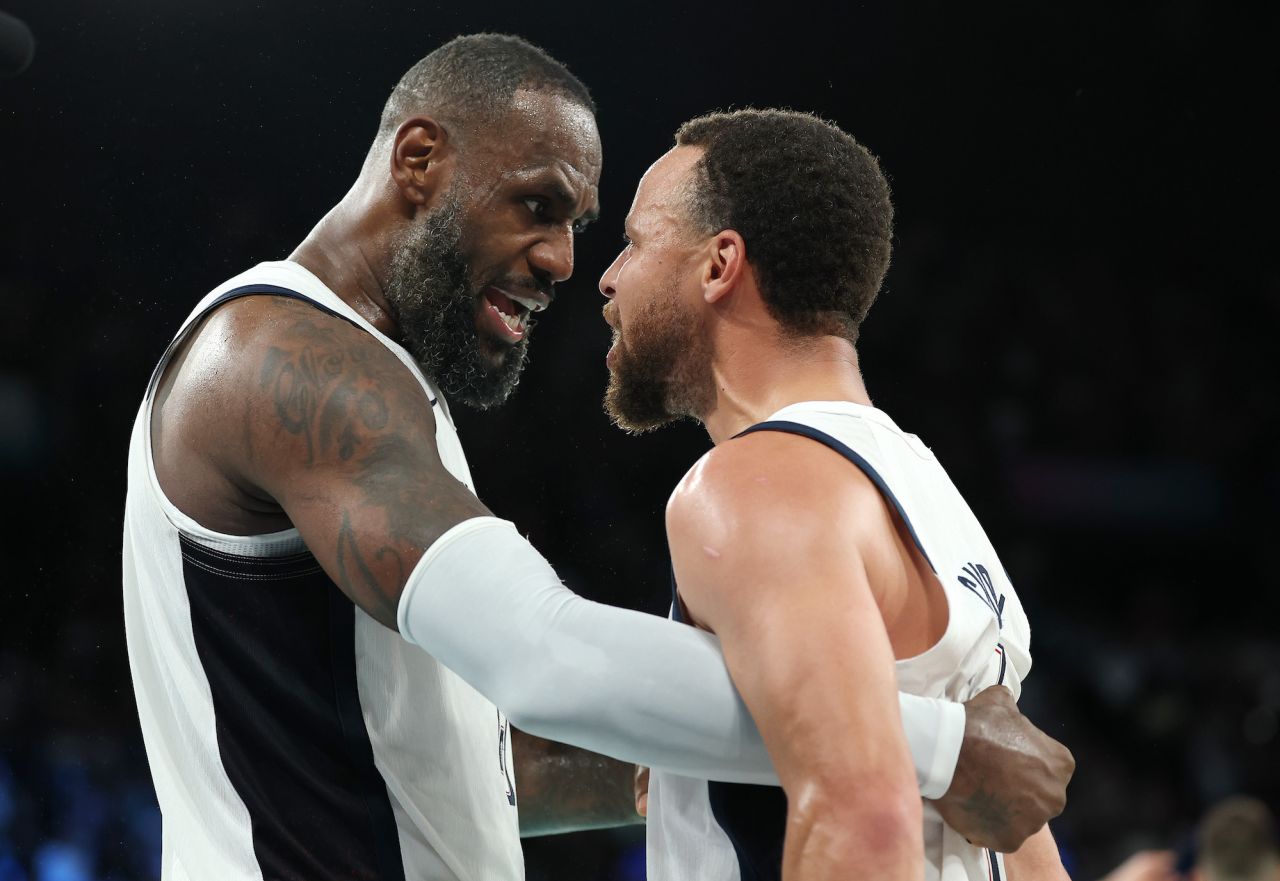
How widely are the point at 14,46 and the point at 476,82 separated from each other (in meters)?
2.86

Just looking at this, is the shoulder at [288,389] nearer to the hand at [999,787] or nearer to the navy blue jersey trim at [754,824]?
the navy blue jersey trim at [754,824]

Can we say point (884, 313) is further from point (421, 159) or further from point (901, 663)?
point (901, 663)

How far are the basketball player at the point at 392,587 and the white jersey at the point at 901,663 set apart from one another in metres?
0.06

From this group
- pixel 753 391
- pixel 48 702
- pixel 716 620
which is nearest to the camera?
pixel 716 620

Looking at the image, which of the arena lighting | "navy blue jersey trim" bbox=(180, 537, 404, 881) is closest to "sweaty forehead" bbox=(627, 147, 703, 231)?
"navy blue jersey trim" bbox=(180, 537, 404, 881)

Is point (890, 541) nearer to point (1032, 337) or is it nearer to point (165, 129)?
point (165, 129)

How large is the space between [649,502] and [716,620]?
3.46 metres

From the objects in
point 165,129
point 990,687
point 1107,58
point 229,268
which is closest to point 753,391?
point 990,687

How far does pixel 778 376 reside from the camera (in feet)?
5.63

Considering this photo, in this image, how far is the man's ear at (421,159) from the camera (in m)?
2.10

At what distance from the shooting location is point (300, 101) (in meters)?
4.31

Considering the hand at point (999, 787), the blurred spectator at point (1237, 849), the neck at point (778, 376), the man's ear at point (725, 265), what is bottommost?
the blurred spectator at point (1237, 849)

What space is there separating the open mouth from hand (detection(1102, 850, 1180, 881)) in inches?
134

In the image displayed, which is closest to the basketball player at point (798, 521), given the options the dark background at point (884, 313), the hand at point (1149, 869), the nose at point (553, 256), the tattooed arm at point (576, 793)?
the nose at point (553, 256)
